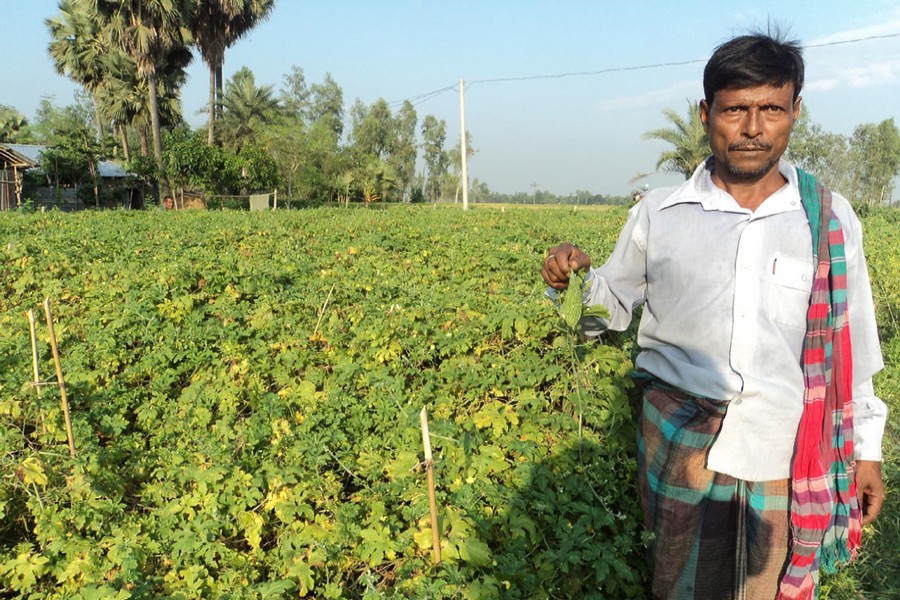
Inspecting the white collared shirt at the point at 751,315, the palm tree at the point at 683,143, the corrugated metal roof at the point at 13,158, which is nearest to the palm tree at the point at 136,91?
the corrugated metal roof at the point at 13,158

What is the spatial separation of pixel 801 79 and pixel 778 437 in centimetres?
99

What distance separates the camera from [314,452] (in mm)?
2658

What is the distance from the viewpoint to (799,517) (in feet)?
5.44

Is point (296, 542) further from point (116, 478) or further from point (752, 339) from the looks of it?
point (752, 339)

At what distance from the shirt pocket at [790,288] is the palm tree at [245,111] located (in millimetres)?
37815

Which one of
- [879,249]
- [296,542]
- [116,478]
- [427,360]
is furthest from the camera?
[879,249]

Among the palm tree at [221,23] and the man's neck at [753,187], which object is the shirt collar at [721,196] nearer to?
the man's neck at [753,187]

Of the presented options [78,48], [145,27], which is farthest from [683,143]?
[78,48]

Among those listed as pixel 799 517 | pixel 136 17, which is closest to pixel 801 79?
pixel 799 517

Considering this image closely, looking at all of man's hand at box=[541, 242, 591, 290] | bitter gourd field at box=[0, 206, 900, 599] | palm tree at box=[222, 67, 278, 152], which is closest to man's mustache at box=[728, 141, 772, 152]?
man's hand at box=[541, 242, 591, 290]

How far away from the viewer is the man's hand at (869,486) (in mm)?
1734

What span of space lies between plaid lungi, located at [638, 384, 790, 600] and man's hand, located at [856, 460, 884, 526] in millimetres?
261

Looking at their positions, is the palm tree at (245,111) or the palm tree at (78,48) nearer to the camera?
the palm tree at (78,48)

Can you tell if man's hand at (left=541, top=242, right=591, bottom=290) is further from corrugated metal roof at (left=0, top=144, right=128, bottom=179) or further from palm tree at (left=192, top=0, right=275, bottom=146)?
palm tree at (left=192, top=0, right=275, bottom=146)
